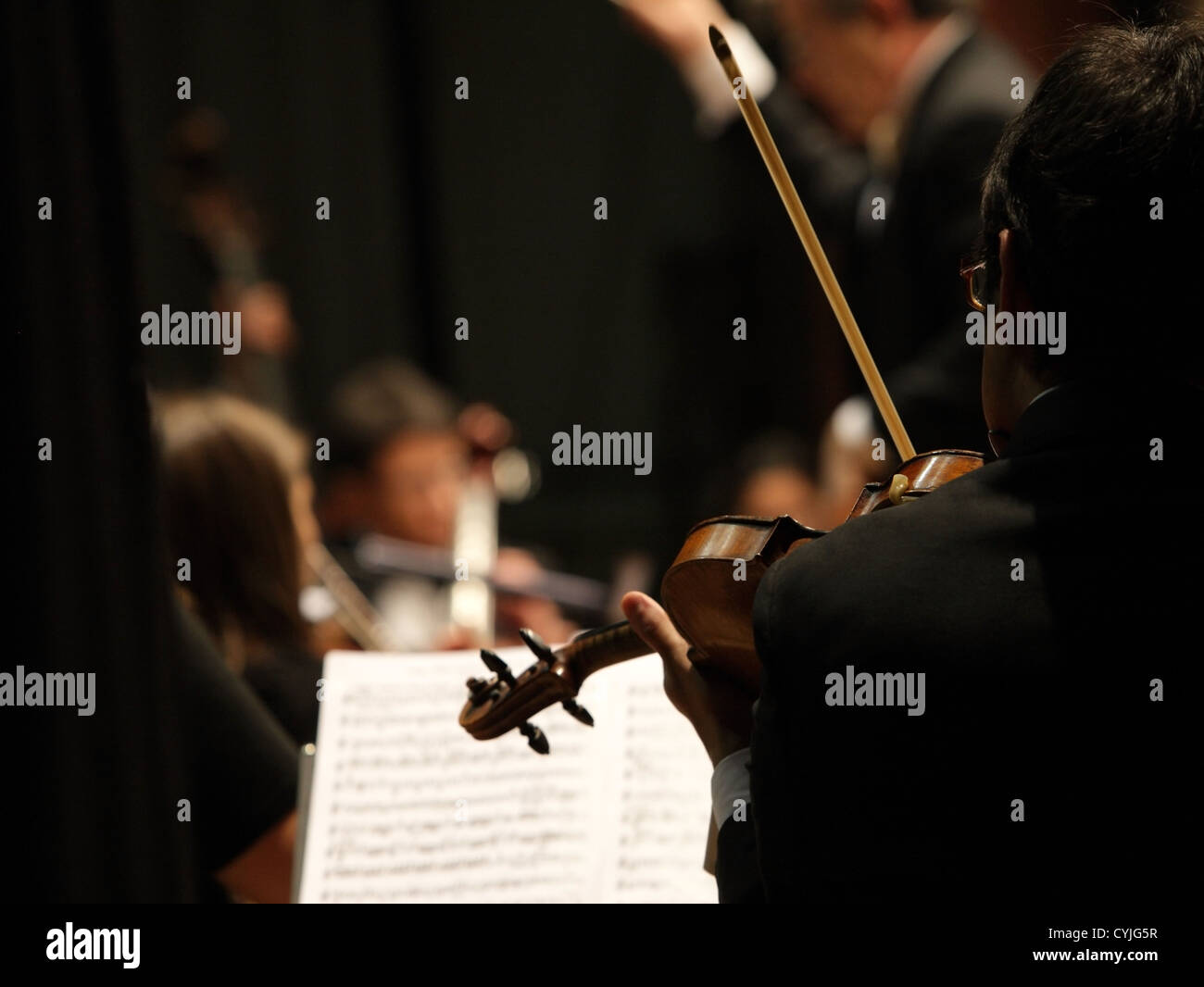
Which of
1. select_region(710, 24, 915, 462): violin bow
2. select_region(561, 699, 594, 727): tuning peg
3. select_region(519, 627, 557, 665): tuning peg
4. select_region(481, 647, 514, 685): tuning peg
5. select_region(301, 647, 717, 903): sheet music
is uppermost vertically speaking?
select_region(710, 24, 915, 462): violin bow

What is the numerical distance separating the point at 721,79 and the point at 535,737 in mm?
1987

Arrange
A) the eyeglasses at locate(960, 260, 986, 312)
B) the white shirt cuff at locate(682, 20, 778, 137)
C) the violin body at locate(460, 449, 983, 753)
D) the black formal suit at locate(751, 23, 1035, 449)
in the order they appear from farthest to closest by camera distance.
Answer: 1. the white shirt cuff at locate(682, 20, 778, 137)
2. the black formal suit at locate(751, 23, 1035, 449)
3. the violin body at locate(460, 449, 983, 753)
4. the eyeglasses at locate(960, 260, 986, 312)

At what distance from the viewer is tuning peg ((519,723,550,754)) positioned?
1420 mm

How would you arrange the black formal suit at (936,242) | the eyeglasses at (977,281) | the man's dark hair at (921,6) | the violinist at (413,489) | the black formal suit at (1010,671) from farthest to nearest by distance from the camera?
the violinist at (413,489) → the man's dark hair at (921,6) → the black formal suit at (936,242) → the eyeglasses at (977,281) → the black formal suit at (1010,671)

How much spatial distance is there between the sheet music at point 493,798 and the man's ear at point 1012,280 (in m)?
0.63

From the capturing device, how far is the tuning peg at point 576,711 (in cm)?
141

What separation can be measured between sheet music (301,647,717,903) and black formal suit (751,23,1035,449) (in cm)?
103

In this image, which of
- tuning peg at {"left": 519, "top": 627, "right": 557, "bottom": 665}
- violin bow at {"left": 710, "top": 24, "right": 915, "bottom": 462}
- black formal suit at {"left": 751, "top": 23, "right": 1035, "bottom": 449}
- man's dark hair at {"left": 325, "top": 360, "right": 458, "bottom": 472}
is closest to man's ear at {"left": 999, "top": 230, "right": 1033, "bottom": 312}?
violin bow at {"left": 710, "top": 24, "right": 915, "bottom": 462}

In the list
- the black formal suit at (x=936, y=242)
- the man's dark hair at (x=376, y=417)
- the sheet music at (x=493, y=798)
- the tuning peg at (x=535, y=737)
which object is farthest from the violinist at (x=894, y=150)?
the tuning peg at (x=535, y=737)

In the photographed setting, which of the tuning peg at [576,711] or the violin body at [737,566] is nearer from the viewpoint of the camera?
the violin body at [737,566]

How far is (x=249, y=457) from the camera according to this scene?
208cm

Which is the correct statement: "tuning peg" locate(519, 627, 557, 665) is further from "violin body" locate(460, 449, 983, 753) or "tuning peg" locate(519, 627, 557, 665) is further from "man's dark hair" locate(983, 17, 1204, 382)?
"man's dark hair" locate(983, 17, 1204, 382)

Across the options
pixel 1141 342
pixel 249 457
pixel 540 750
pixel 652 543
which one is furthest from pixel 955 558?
pixel 652 543

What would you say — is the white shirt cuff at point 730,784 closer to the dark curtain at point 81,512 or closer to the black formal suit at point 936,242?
the dark curtain at point 81,512
